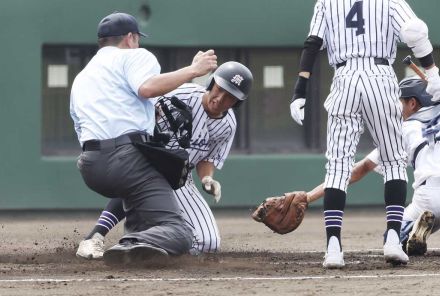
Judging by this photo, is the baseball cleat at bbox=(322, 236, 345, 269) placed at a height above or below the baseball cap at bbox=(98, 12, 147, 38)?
below

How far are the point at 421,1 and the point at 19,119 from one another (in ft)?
15.6

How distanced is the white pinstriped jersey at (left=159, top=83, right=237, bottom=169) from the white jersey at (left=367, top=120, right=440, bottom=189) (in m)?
1.05

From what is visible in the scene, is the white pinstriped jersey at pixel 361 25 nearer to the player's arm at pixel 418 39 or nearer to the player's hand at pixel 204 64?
the player's arm at pixel 418 39

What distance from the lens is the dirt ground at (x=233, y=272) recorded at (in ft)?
22.2

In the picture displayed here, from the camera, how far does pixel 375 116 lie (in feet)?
26.4

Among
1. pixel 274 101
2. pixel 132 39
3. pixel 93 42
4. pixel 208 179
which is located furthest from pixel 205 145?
pixel 274 101

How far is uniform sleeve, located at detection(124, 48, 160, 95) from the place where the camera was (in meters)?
7.89

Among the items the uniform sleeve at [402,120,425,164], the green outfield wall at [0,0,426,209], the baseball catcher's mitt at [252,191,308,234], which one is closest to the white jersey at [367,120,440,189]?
the uniform sleeve at [402,120,425,164]

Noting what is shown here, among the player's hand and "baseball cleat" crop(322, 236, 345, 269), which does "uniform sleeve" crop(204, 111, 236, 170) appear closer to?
the player's hand

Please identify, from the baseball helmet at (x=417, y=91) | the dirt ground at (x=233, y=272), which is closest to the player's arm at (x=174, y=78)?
the dirt ground at (x=233, y=272)

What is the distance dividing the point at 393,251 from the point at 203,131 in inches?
70.7

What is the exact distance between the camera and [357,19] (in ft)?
26.5

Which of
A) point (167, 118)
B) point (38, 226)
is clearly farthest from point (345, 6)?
point (38, 226)

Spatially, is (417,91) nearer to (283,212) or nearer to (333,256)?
(283,212)
